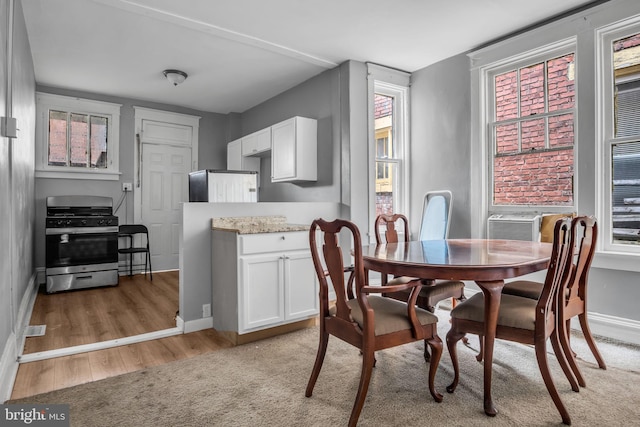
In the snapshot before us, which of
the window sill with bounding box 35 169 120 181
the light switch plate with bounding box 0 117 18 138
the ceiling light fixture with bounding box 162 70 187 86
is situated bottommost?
the light switch plate with bounding box 0 117 18 138

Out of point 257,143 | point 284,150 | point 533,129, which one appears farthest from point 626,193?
point 257,143

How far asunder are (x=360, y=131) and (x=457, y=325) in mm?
2570

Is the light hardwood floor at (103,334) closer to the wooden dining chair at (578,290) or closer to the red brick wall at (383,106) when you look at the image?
the wooden dining chair at (578,290)

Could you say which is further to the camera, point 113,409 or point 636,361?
point 636,361

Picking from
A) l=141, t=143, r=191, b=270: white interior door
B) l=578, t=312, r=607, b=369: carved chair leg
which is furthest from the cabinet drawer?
l=141, t=143, r=191, b=270: white interior door

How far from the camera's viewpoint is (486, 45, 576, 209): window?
3277 millimetres

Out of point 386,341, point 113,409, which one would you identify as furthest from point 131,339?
point 386,341

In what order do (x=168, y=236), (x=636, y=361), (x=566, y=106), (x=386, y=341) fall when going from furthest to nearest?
(x=168, y=236)
(x=566, y=106)
(x=636, y=361)
(x=386, y=341)

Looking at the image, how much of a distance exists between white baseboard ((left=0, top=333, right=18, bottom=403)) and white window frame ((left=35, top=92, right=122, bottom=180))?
3.33m

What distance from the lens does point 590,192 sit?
3.03 metres

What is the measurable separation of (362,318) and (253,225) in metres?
1.67

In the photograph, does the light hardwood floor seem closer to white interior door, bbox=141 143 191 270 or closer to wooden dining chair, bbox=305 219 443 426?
white interior door, bbox=141 143 191 270

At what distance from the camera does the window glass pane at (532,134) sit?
346 centimetres

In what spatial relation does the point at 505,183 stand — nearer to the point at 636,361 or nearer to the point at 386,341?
the point at 636,361
